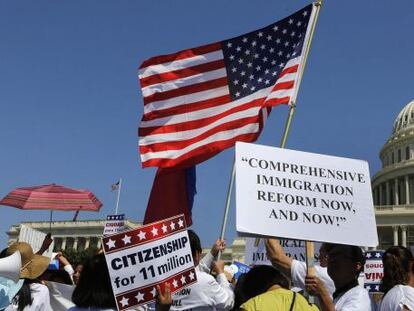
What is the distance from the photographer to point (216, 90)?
25.2ft

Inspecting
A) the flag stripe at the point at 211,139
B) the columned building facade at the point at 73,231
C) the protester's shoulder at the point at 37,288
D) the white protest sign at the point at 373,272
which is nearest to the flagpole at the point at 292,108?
the flag stripe at the point at 211,139

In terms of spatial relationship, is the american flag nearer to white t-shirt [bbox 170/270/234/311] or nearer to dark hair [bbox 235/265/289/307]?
white t-shirt [bbox 170/270/234/311]

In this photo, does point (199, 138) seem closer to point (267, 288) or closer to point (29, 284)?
point (29, 284)

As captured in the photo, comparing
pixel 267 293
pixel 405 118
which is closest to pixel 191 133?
pixel 267 293

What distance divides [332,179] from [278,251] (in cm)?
66

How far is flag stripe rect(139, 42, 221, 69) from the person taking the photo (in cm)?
783

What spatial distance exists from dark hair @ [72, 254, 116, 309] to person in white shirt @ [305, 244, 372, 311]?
125 cm

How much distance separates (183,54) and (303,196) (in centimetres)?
437

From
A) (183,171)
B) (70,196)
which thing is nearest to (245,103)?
(183,171)

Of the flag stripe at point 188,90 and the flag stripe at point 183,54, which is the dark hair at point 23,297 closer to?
the flag stripe at point 188,90

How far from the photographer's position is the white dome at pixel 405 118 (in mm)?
78688

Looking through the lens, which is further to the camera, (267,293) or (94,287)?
(94,287)

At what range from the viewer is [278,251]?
4.21m

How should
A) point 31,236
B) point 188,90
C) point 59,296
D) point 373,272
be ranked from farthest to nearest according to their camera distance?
point 31,236 < point 373,272 < point 188,90 < point 59,296
